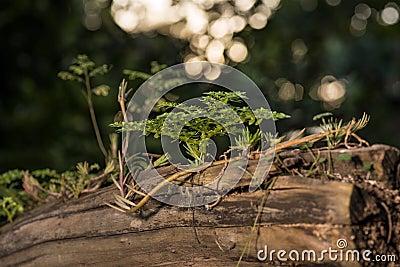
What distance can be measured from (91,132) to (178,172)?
2.61m

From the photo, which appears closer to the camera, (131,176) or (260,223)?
(260,223)

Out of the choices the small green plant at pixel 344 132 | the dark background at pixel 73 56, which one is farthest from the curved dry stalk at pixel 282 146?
the dark background at pixel 73 56

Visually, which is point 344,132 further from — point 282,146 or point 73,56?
point 73,56

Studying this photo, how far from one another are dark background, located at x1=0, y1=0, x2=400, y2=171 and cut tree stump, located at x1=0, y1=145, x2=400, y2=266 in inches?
81.2

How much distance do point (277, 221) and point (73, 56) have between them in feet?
8.01

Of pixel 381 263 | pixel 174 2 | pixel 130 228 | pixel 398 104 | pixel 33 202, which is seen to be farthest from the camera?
pixel 174 2

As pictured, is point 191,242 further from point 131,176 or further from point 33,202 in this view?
point 33,202

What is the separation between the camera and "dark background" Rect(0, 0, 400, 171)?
289cm

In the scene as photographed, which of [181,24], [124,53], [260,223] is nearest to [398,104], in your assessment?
[181,24]

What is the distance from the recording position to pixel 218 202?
25.8 inches

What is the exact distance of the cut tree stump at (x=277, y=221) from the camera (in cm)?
58

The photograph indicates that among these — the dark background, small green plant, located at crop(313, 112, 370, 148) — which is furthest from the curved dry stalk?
the dark background

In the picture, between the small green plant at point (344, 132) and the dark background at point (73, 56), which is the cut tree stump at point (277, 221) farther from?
the dark background at point (73, 56)

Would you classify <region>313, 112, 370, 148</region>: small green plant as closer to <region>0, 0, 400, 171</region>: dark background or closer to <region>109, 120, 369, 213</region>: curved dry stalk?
<region>109, 120, 369, 213</region>: curved dry stalk
